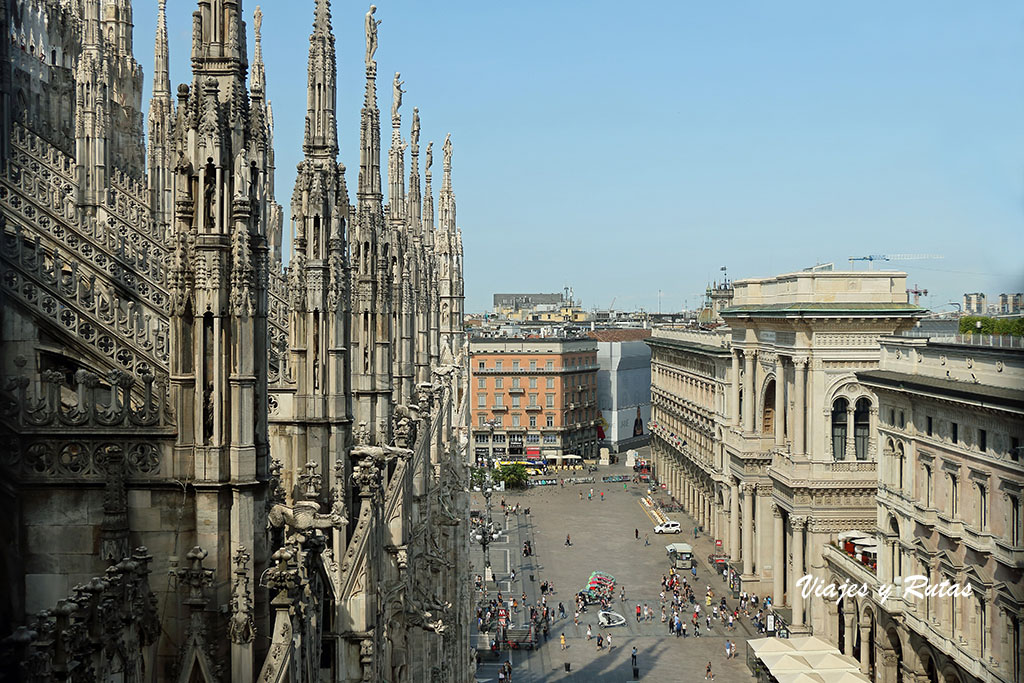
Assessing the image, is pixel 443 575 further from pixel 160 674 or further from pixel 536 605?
pixel 536 605

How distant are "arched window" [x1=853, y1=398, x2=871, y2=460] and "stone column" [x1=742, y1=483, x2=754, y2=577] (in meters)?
10.7

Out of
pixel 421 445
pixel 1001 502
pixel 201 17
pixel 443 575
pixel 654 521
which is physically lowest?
pixel 654 521

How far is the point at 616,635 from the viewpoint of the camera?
56.9m

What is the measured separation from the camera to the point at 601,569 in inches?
2830

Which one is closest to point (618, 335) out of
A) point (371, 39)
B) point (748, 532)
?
point (748, 532)

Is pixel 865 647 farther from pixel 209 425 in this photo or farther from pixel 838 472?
pixel 209 425

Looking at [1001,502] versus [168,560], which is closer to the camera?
[168,560]

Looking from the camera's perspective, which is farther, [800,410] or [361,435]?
[800,410]

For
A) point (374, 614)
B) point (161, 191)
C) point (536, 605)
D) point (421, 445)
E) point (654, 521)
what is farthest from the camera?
point (654, 521)

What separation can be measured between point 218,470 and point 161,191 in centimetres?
2954

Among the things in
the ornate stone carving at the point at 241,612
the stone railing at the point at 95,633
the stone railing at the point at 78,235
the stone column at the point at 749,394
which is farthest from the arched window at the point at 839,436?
the stone railing at the point at 95,633

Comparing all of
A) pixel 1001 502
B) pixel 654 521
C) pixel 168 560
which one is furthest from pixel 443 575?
pixel 654 521

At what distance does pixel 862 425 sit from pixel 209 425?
48.9 metres

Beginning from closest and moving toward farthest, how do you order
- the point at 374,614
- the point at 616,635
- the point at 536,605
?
the point at 374,614, the point at 616,635, the point at 536,605
